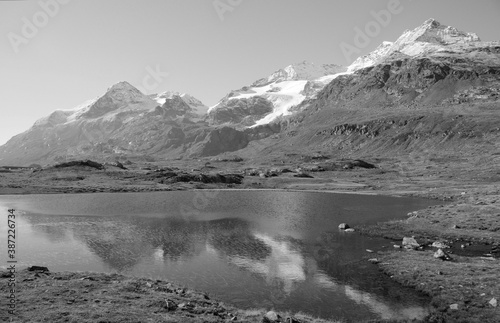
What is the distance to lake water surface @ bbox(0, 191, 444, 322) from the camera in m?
39.2

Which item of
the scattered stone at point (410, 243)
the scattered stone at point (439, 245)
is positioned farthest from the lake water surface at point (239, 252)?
the scattered stone at point (439, 245)

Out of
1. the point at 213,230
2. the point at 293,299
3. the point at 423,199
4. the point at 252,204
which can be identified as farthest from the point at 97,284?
the point at 423,199

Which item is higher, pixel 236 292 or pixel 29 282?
pixel 29 282

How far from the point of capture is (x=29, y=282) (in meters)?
36.2

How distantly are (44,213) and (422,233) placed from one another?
99554 mm

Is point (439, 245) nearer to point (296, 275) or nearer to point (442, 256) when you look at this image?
point (442, 256)

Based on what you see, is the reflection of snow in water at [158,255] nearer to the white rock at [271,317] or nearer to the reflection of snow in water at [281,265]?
the reflection of snow in water at [281,265]

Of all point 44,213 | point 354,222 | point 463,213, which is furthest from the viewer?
point 44,213

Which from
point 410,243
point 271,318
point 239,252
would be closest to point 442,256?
point 410,243

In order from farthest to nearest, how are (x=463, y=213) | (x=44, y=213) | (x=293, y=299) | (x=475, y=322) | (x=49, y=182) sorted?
(x=49, y=182)
(x=44, y=213)
(x=463, y=213)
(x=293, y=299)
(x=475, y=322)

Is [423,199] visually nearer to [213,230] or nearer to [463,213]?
[463,213]

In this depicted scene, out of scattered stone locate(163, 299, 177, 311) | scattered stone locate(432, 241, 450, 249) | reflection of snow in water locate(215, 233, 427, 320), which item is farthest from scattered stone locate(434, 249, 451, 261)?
scattered stone locate(163, 299, 177, 311)

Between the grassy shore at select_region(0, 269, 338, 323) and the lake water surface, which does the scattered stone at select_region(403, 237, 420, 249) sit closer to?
the lake water surface

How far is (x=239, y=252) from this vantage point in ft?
198
